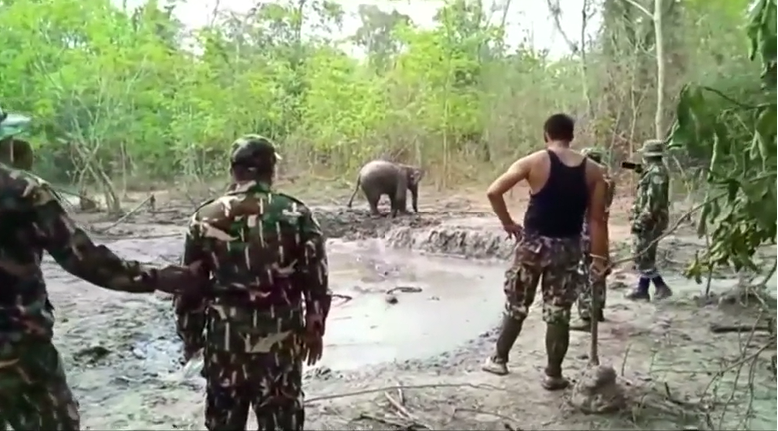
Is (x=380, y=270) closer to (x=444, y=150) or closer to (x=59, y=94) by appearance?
(x=444, y=150)

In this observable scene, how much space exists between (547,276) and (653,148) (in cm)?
41

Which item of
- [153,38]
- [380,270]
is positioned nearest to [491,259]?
[380,270]

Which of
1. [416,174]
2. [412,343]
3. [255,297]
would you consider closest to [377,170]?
[416,174]

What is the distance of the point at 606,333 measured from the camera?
1986mm

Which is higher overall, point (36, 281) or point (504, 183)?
point (504, 183)

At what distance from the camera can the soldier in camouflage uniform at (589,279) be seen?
6.25ft

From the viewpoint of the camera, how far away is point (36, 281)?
1.23m

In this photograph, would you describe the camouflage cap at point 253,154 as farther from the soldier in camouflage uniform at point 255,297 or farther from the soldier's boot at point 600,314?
the soldier's boot at point 600,314

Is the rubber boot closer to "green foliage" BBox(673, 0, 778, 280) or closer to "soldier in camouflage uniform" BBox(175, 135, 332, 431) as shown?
"green foliage" BBox(673, 0, 778, 280)

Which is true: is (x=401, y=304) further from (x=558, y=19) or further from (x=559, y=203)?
(x=558, y=19)

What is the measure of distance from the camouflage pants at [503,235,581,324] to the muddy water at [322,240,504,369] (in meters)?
0.09

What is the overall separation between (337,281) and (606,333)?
0.67 m

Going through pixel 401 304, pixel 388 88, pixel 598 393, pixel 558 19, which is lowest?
pixel 598 393

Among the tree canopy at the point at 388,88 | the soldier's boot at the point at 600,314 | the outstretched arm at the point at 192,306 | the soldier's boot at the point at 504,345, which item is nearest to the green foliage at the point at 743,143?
the tree canopy at the point at 388,88
